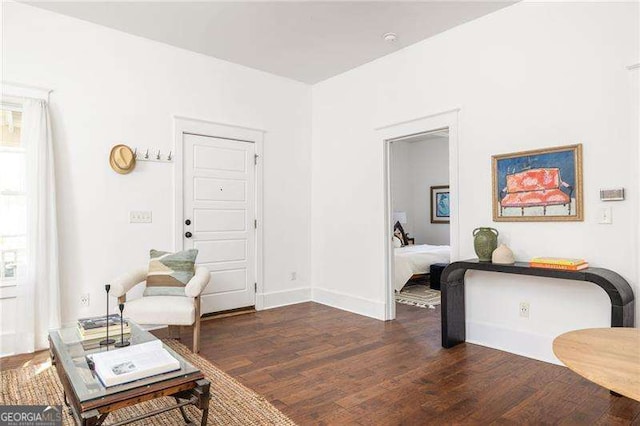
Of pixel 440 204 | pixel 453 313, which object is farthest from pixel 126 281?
pixel 440 204

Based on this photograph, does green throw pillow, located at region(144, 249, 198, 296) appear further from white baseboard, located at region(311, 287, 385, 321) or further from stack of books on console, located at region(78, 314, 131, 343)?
white baseboard, located at region(311, 287, 385, 321)

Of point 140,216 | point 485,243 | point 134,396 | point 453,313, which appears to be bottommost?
point 453,313

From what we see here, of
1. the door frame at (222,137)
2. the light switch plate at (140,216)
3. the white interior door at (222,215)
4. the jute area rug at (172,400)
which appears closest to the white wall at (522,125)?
the door frame at (222,137)

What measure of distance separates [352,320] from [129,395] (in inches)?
115

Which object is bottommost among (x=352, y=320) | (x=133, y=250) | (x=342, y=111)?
(x=352, y=320)

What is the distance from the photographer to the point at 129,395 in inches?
Result: 64.7

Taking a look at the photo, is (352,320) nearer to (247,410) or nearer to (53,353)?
(247,410)

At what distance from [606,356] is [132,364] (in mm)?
1958

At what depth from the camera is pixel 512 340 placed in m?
3.25

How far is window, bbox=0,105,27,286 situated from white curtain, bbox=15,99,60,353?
0.38 ft

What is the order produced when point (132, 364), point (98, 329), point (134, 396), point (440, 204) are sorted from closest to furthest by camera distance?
point (134, 396)
point (132, 364)
point (98, 329)
point (440, 204)

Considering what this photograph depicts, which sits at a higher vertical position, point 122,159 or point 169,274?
point 122,159

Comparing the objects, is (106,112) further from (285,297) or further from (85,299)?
(285,297)

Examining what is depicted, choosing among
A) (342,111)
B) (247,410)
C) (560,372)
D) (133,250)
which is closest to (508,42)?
(342,111)
